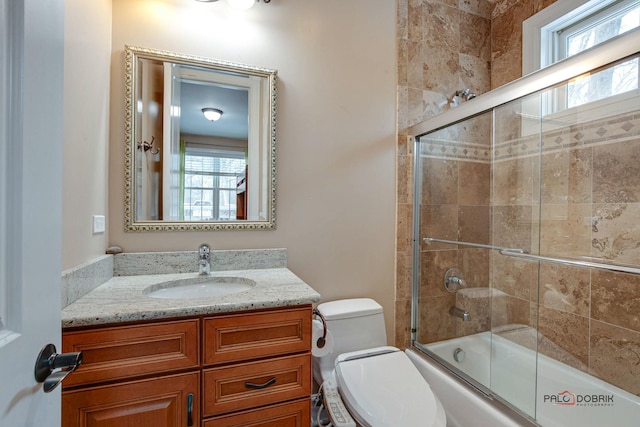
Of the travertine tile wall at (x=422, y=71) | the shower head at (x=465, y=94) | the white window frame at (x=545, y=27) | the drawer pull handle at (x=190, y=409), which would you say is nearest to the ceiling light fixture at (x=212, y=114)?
the travertine tile wall at (x=422, y=71)

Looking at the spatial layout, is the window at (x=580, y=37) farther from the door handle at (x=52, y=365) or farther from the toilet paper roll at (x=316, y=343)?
the door handle at (x=52, y=365)

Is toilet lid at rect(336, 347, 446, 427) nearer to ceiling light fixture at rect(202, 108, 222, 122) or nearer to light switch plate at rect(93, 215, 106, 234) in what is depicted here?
light switch plate at rect(93, 215, 106, 234)

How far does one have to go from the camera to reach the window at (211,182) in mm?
1473

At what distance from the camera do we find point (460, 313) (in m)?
1.92

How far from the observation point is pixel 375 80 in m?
1.83

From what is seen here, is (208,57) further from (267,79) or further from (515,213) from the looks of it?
(515,213)

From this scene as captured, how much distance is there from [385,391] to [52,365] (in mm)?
1187

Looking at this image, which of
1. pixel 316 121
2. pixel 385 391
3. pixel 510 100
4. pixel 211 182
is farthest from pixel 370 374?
pixel 510 100

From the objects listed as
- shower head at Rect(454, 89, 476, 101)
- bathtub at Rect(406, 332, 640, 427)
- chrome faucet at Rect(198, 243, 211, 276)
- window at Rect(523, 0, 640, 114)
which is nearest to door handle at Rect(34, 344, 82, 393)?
Answer: chrome faucet at Rect(198, 243, 211, 276)

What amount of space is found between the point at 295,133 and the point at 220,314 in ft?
3.47

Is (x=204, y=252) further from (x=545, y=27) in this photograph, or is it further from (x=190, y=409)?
(x=545, y=27)

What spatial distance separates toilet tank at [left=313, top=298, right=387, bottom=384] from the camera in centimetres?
155

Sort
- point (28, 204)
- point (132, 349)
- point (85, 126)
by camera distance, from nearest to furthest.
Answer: point (28, 204) < point (132, 349) < point (85, 126)

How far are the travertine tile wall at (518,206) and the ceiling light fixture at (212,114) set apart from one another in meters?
1.11
